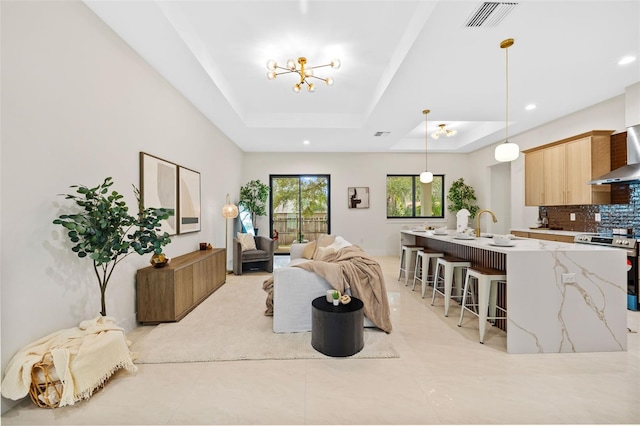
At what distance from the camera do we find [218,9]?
8.59 ft

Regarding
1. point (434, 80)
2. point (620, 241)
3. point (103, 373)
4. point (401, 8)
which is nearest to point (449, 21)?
point (401, 8)

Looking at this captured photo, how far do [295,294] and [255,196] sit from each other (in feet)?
15.0

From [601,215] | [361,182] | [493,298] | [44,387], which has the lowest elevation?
[44,387]

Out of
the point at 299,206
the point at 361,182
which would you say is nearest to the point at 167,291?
the point at 299,206

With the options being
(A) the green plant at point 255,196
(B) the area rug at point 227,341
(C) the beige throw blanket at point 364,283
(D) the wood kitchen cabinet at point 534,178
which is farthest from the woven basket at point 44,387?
(D) the wood kitchen cabinet at point 534,178

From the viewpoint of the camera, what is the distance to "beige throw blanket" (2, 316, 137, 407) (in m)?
1.65

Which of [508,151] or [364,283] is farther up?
[508,151]

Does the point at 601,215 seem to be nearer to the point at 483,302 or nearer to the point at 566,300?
the point at 566,300

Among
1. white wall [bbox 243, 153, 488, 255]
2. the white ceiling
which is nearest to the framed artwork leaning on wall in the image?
white wall [bbox 243, 153, 488, 255]

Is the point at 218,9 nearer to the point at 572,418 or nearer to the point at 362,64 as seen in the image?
the point at 362,64

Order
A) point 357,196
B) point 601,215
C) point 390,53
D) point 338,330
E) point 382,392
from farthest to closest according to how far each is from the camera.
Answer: point 357,196 < point 601,215 < point 390,53 < point 338,330 < point 382,392

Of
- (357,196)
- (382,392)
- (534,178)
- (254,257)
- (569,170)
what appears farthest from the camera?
(357,196)

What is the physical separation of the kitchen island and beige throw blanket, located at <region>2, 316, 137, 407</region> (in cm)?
320

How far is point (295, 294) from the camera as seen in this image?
2820 mm
